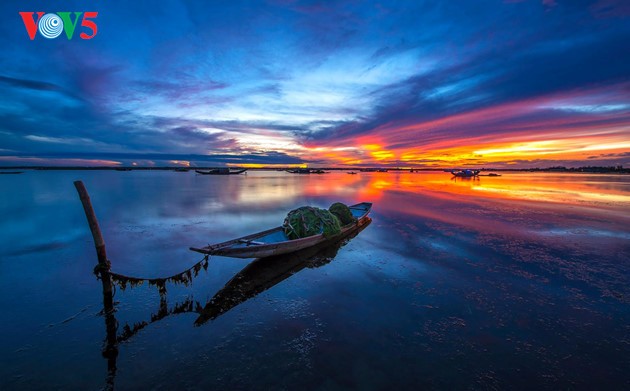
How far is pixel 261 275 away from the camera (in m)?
10.6

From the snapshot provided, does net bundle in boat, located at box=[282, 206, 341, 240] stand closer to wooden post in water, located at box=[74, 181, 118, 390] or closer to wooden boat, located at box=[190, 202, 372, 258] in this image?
wooden boat, located at box=[190, 202, 372, 258]

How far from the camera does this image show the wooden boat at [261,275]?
8.33 m

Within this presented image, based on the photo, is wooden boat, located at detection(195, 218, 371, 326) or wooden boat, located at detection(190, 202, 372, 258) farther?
wooden boat, located at detection(190, 202, 372, 258)

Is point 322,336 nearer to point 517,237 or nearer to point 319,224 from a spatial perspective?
point 319,224

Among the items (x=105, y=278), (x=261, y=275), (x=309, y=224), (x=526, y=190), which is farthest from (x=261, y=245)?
(x=526, y=190)

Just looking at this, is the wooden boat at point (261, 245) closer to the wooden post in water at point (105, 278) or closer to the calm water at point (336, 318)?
the calm water at point (336, 318)

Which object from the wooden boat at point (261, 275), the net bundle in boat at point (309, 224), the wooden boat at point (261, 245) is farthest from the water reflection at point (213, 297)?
the net bundle in boat at point (309, 224)

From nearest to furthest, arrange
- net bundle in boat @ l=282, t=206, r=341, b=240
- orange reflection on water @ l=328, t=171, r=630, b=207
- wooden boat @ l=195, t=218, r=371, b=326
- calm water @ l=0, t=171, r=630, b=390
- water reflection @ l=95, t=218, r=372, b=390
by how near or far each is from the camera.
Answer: calm water @ l=0, t=171, r=630, b=390
water reflection @ l=95, t=218, r=372, b=390
wooden boat @ l=195, t=218, r=371, b=326
net bundle in boat @ l=282, t=206, r=341, b=240
orange reflection on water @ l=328, t=171, r=630, b=207

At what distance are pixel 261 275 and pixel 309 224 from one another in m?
3.87

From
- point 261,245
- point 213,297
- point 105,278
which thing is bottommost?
point 213,297

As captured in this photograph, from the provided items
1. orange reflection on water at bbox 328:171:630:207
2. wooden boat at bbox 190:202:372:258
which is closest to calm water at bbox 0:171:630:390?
wooden boat at bbox 190:202:372:258

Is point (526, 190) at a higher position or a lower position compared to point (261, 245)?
lower

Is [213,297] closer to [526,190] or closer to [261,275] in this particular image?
[261,275]

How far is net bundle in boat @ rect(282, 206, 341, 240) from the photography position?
1311 centimetres
